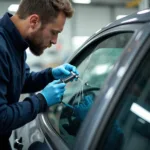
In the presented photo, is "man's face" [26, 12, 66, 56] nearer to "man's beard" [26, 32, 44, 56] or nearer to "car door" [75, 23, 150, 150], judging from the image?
"man's beard" [26, 32, 44, 56]

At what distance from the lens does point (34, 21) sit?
1.60 metres

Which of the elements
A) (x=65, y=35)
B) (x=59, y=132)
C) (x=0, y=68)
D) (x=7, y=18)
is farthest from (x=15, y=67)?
(x=65, y=35)

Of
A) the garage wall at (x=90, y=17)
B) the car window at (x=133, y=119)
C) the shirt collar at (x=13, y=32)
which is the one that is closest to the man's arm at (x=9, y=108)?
the shirt collar at (x=13, y=32)

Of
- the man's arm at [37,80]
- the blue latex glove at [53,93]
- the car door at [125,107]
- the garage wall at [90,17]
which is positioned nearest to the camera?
the car door at [125,107]

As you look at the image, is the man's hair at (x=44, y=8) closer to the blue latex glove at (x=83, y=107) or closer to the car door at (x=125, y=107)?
the blue latex glove at (x=83, y=107)

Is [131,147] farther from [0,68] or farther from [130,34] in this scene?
[0,68]

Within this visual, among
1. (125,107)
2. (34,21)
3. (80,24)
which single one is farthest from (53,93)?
(80,24)

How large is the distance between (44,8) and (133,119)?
0.89m

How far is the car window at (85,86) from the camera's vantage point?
137 cm

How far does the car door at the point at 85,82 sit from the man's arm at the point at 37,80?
19 centimetres

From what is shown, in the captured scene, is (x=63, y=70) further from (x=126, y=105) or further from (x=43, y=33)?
(x=126, y=105)

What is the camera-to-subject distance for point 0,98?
53.1 inches

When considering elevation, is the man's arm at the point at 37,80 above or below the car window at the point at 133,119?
below

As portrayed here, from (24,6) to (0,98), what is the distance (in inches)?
24.3
